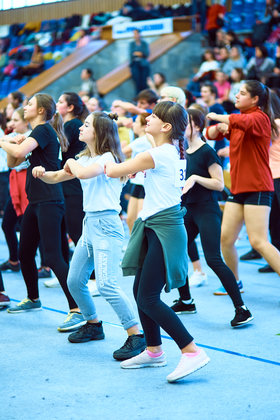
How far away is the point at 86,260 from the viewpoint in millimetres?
3793

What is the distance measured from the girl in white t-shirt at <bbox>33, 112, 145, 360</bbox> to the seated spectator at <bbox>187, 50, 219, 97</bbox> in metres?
9.08

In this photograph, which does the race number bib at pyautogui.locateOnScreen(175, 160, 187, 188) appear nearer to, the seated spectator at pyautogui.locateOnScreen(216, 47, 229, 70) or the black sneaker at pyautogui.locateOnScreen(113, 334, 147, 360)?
the black sneaker at pyautogui.locateOnScreen(113, 334, 147, 360)

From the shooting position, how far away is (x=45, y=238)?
431 centimetres

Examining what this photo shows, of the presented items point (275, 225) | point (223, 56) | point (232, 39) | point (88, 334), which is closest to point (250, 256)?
point (275, 225)

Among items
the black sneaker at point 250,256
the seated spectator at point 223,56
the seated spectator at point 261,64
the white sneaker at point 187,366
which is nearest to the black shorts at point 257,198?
the white sneaker at point 187,366

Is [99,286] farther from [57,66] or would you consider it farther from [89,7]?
[89,7]

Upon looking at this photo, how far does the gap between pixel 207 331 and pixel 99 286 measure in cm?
92

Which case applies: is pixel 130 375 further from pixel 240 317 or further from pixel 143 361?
pixel 240 317

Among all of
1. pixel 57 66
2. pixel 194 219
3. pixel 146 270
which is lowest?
pixel 57 66

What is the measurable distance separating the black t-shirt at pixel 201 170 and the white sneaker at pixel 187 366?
1657 millimetres

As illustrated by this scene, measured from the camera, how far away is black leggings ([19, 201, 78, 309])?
170 inches

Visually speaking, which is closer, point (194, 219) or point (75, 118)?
point (194, 219)

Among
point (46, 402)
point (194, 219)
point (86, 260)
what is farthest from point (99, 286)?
point (194, 219)

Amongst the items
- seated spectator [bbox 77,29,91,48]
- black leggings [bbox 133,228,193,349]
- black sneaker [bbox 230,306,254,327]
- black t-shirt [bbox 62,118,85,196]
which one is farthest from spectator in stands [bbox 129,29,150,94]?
black leggings [bbox 133,228,193,349]
